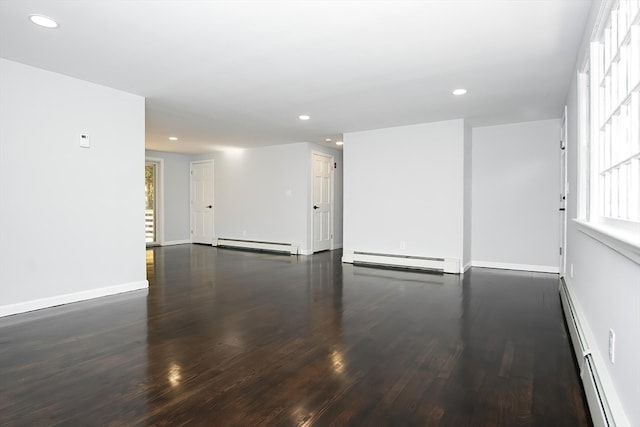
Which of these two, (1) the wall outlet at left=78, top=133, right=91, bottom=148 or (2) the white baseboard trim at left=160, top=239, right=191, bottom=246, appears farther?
(2) the white baseboard trim at left=160, top=239, right=191, bottom=246

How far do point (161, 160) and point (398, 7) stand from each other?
7925 mm

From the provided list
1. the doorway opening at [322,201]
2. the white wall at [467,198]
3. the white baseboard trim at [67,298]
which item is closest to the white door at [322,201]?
the doorway opening at [322,201]

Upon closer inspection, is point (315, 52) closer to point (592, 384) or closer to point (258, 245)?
point (592, 384)

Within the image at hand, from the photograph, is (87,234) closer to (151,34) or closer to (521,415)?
(151,34)

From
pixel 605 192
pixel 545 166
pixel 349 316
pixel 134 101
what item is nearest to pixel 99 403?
pixel 349 316

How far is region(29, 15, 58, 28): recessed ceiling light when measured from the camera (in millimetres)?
2531

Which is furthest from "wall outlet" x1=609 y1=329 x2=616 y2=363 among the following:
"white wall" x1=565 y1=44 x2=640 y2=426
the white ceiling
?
the white ceiling

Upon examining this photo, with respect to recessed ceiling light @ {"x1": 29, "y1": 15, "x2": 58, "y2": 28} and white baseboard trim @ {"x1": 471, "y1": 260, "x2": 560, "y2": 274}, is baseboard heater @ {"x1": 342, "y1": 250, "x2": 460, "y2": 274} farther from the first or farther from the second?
recessed ceiling light @ {"x1": 29, "y1": 15, "x2": 58, "y2": 28}

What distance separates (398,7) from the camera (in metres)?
2.38

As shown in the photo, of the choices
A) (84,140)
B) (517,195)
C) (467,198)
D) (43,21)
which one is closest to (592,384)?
(43,21)

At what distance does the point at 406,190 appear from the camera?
19.3ft

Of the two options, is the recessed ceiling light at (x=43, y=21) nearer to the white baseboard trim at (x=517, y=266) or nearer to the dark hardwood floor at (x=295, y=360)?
the dark hardwood floor at (x=295, y=360)

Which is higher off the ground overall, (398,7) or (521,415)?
(398,7)

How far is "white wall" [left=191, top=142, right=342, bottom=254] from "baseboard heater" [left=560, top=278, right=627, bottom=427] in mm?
5397
